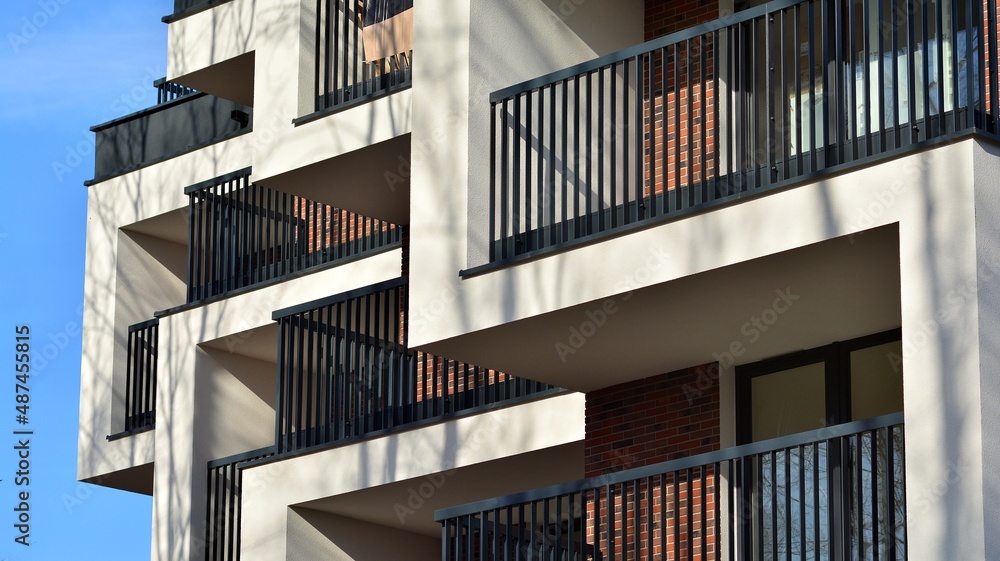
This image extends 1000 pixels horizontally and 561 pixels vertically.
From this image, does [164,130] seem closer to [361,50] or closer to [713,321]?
[361,50]

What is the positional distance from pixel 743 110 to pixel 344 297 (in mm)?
6903

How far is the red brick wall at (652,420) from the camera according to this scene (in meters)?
14.3

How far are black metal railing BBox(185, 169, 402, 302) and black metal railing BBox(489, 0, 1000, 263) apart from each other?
7012 mm

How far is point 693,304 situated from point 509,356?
78.7 inches

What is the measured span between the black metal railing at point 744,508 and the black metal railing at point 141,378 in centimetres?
1052

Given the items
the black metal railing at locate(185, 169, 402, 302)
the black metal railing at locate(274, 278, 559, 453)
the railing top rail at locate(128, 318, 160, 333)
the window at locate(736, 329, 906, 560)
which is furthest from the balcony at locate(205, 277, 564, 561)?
the railing top rail at locate(128, 318, 160, 333)

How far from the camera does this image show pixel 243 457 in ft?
68.1

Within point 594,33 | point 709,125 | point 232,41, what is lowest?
point 709,125

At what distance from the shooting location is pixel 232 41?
2109cm

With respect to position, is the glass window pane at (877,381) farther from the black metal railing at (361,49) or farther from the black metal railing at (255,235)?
the black metal railing at (255,235)

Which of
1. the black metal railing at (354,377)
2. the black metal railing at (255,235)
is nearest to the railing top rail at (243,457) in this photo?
the black metal railing at (354,377)

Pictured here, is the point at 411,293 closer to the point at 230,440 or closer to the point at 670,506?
the point at 670,506

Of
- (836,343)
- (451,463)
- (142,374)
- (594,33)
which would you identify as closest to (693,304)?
(836,343)

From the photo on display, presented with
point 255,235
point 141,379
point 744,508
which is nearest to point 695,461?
point 744,508
